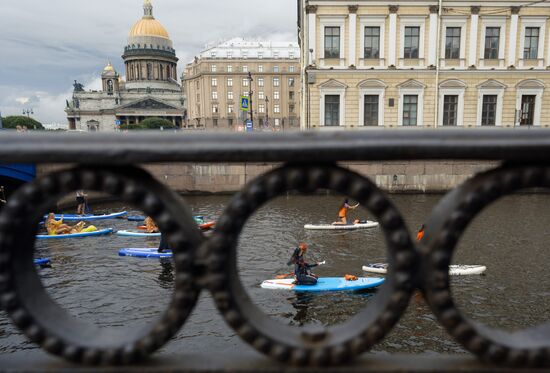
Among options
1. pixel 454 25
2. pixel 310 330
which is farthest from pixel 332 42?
pixel 310 330

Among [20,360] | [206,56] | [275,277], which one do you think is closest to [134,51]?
[206,56]

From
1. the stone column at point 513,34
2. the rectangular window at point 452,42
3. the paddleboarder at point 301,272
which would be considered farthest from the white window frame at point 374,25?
the paddleboarder at point 301,272

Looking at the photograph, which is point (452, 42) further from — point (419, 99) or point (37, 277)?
point (37, 277)

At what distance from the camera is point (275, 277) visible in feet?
32.9

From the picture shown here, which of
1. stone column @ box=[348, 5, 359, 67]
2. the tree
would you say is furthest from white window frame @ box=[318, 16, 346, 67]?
the tree

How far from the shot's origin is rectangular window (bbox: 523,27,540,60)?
27.0m

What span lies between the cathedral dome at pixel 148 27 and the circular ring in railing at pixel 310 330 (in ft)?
352

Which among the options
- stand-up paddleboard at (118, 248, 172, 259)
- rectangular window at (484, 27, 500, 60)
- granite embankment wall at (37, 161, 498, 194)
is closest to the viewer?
stand-up paddleboard at (118, 248, 172, 259)

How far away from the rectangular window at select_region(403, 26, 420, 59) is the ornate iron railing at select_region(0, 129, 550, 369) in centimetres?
2895

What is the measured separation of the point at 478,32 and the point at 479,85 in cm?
373

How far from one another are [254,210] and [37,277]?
31.7 inches

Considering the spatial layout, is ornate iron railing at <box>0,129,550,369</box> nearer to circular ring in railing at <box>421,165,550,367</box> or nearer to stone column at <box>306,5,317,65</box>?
circular ring in railing at <box>421,165,550,367</box>

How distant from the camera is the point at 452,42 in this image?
2703cm

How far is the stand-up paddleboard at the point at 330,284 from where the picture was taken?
29.5ft
